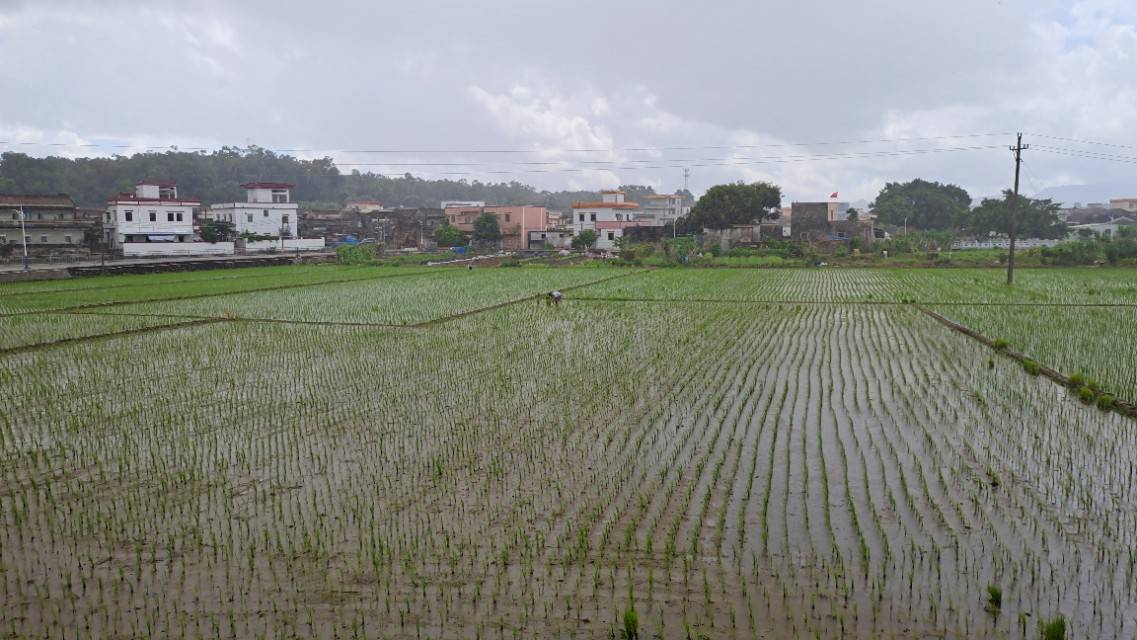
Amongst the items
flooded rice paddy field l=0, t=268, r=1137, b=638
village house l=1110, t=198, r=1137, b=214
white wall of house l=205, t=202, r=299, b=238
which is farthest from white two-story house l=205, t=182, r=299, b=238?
village house l=1110, t=198, r=1137, b=214

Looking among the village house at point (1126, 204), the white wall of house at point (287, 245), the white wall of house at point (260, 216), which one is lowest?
the white wall of house at point (287, 245)

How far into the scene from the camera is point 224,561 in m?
4.70

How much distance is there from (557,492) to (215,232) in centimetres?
3995

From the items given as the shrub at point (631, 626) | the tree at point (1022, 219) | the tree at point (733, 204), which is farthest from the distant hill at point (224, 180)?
the shrub at point (631, 626)

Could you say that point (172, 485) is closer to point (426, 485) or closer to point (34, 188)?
point (426, 485)

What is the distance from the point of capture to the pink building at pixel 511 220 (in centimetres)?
5294

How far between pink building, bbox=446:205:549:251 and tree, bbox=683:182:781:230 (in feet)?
33.5

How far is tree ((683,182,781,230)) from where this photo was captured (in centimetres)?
4912

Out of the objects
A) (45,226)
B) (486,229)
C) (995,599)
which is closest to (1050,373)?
(995,599)

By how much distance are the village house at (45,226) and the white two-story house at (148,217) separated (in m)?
1.29

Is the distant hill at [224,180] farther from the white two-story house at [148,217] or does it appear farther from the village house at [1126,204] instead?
the village house at [1126,204]

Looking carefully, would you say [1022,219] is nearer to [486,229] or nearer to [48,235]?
[486,229]

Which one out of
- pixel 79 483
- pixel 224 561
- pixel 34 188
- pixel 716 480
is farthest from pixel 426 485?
pixel 34 188

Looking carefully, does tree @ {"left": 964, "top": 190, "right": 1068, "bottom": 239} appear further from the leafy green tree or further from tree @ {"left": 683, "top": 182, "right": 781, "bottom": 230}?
the leafy green tree
